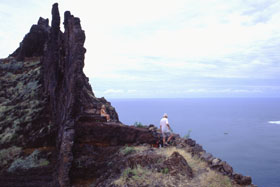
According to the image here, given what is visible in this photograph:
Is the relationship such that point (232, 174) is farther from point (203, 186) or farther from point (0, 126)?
point (0, 126)

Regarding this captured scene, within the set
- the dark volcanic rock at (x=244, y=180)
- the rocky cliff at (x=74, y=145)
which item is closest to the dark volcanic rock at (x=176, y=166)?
the rocky cliff at (x=74, y=145)

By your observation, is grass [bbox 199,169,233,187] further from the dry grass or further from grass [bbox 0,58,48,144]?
grass [bbox 0,58,48,144]

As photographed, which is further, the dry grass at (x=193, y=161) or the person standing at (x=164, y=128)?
the person standing at (x=164, y=128)

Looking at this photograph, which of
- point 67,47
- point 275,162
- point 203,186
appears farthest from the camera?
point 275,162

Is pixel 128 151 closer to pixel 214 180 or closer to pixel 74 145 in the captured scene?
pixel 74 145

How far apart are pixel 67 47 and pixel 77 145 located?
8.04 m

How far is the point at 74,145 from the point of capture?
15547 mm

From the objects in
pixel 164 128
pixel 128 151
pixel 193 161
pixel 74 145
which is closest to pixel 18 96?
pixel 74 145

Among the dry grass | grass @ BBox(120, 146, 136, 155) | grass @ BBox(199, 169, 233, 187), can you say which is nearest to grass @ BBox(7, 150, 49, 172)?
grass @ BBox(120, 146, 136, 155)

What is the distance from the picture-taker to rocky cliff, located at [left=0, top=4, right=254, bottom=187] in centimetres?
1187

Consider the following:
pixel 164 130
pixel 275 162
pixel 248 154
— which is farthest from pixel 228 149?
pixel 164 130

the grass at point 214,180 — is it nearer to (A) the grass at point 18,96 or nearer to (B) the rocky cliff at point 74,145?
(B) the rocky cliff at point 74,145

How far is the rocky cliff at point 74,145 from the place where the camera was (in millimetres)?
11867

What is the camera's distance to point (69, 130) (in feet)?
50.7
